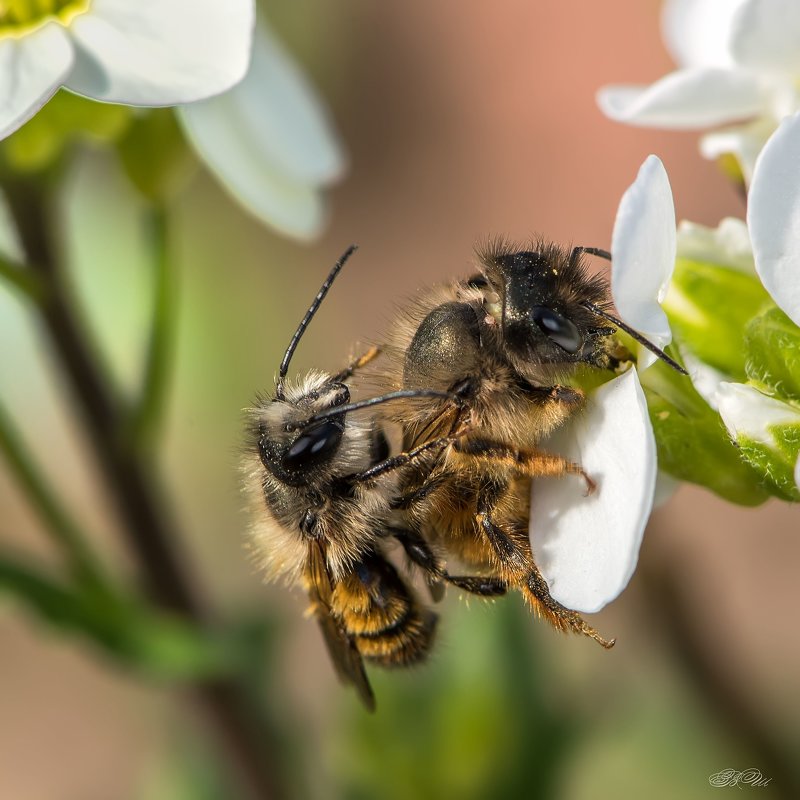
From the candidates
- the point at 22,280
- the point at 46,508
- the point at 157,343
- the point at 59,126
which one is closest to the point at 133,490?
the point at 46,508

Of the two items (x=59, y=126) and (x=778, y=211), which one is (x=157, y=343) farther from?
(x=778, y=211)

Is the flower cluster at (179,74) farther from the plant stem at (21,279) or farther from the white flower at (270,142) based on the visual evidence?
the plant stem at (21,279)

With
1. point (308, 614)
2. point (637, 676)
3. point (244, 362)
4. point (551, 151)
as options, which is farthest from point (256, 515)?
point (551, 151)

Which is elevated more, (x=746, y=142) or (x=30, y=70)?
(x=30, y=70)

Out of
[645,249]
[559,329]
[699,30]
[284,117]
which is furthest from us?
[284,117]

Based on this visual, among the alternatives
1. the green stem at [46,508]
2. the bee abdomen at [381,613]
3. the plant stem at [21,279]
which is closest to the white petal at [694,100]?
the bee abdomen at [381,613]

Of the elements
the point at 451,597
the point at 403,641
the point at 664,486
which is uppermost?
the point at 664,486

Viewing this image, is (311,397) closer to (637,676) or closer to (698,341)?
(698,341)

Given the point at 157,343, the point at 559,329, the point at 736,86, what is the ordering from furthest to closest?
the point at 157,343 < the point at 736,86 < the point at 559,329
